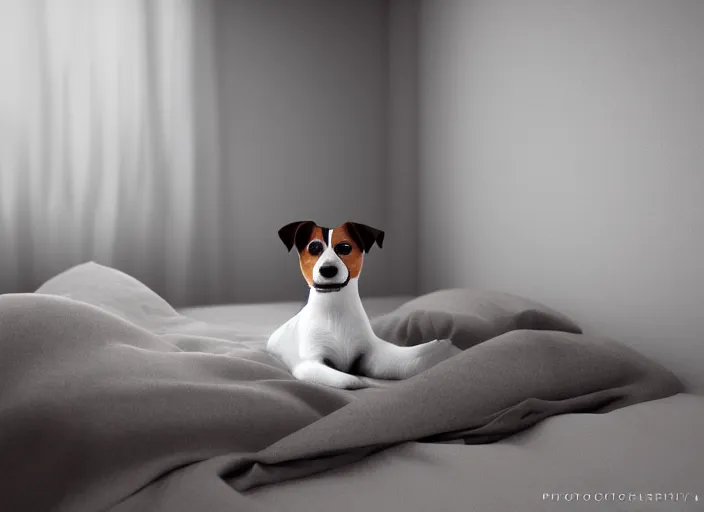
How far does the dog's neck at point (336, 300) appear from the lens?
1.22 meters

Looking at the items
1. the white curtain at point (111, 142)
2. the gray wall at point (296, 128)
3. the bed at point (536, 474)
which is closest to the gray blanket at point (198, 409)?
the bed at point (536, 474)

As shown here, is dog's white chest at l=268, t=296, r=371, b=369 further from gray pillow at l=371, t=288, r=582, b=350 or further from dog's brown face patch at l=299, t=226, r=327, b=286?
gray pillow at l=371, t=288, r=582, b=350

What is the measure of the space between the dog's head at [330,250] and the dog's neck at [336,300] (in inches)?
0.4

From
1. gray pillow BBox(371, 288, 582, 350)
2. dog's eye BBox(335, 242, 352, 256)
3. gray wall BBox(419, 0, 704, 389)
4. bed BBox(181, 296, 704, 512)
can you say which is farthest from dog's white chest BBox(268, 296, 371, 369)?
gray wall BBox(419, 0, 704, 389)

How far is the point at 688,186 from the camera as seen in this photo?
1466 millimetres

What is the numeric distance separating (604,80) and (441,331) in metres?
0.90

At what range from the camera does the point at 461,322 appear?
1.45 meters

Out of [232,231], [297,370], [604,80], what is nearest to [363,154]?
[232,231]

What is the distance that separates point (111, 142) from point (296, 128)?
866 mm

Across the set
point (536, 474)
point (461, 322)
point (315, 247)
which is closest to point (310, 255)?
point (315, 247)

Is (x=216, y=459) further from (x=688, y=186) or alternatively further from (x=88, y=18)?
(x=88, y=18)

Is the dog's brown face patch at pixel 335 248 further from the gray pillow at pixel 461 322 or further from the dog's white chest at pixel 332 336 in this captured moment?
the gray pillow at pixel 461 322

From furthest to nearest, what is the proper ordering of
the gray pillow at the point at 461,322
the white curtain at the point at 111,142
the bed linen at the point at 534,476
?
the white curtain at the point at 111,142 < the gray pillow at the point at 461,322 < the bed linen at the point at 534,476

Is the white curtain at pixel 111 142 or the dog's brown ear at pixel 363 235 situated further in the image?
the white curtain at pixel 111 142
